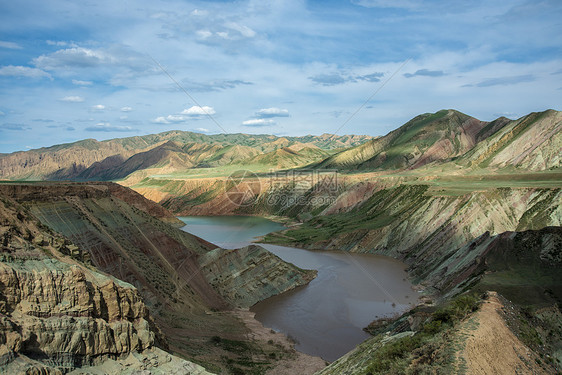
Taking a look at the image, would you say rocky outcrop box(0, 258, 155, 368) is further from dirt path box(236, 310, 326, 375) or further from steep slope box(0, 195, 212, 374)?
dirt path box(236, 310, 326, 375)

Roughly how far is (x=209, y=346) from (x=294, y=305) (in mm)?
16838

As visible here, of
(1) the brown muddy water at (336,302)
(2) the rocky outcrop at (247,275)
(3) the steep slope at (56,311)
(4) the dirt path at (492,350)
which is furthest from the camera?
(2) the rocky outcrop at (247,275)

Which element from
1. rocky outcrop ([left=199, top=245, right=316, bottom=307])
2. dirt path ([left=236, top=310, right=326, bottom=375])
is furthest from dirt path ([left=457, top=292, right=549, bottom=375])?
rocky outcrop ([left=199, top=245, right=316, bottom=307])

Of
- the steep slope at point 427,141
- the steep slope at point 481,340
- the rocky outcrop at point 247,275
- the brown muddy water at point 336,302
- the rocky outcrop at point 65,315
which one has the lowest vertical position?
the brown muddy water at point 336,302

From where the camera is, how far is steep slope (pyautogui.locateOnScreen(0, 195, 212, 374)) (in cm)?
1438

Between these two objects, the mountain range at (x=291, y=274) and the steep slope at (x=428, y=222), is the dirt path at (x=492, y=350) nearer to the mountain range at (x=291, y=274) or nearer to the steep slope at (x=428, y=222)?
the mountain range at (x=291, y=274)

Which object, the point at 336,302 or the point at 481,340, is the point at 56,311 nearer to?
the point at 481,340

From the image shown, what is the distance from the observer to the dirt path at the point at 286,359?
92.9 feet

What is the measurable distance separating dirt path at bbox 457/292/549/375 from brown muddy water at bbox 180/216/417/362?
1756 centimetres

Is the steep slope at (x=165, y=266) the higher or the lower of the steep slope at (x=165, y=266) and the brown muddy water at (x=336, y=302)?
the higher

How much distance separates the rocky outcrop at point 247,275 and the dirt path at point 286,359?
3.29 metres

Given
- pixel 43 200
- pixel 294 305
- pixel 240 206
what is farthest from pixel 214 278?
pixel 240 206

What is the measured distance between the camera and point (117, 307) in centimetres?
1858

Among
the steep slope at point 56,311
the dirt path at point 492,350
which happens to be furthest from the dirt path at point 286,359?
the dirt path at point 492,350
